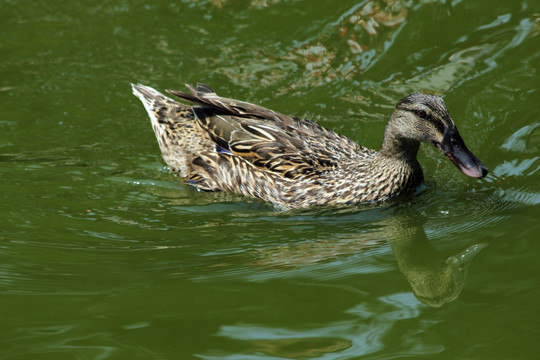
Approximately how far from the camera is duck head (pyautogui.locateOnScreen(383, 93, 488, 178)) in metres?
6.93

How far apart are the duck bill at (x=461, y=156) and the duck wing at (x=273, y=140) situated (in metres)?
1.38

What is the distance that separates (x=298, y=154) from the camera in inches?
316

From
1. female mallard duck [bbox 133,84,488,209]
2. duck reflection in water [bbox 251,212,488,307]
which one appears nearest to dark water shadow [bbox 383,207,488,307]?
duck reflection in water [bbox 251,212,488,307]

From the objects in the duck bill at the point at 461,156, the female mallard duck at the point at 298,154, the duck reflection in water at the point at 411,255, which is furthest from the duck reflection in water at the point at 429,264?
the female mallard duck at the point at 298,154

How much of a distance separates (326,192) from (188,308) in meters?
3.07

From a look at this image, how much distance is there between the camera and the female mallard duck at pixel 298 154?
733 cm

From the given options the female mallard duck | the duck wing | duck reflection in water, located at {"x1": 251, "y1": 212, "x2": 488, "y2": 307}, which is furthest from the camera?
the duck wing

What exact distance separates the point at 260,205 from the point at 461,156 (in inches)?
90.3

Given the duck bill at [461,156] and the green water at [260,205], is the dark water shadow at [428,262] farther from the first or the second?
the duck bill at [461,156]

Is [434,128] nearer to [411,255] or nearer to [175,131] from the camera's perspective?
[411,255]

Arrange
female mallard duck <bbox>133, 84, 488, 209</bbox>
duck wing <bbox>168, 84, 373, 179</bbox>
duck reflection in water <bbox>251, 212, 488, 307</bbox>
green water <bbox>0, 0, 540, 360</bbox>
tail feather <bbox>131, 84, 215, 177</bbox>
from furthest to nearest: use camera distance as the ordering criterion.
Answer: tail feather <bbox>131, 84, 215, 177</bbox>, duck wing <bbox>168, 84, 373, 179</bbox>, female mallard duck <bbox>133, 84, 488, 209</bbox>, duck reflection in water <bbox>251, 212, 488, 307</bbox>, green water <bbox>0, 0, 540, 360</bbox>

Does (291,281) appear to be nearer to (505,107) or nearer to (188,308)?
(188,308)

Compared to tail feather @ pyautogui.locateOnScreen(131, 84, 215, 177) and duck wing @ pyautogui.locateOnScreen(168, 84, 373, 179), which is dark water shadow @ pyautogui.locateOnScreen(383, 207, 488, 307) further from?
tail feather @ pyautogui.locateOnScreen(131, 84, 215, 177)

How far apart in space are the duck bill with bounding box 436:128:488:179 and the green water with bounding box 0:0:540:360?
39cm
